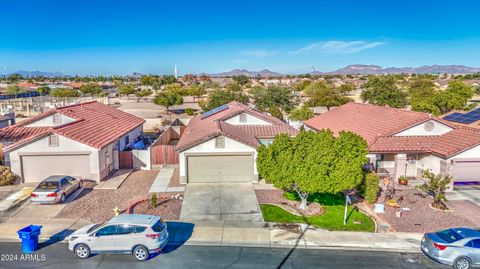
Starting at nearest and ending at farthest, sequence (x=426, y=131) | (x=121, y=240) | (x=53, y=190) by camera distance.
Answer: (x=121, y=240) → (x=53, y=190) → (x=426, y=131)

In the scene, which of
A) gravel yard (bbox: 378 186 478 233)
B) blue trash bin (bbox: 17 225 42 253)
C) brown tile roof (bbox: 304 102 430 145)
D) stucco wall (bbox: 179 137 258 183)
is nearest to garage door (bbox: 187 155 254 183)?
stucco wall (bbox: 179 137 258 183)

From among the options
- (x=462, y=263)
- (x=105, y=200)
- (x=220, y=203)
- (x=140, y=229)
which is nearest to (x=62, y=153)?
(x=105, y=200)

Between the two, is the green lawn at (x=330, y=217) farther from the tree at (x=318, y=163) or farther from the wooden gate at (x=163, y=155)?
the wooden gate at (x=163, y=155)

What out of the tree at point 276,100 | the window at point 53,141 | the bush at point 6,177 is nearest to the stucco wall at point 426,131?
the window at point 53,141

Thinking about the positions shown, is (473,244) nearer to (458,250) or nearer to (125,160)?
(458,250)

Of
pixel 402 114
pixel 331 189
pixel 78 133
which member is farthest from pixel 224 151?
pixel 402 114

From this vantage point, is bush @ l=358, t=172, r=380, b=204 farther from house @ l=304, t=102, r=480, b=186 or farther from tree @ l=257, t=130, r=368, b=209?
house @ l=304, t=102, r=480, b=186

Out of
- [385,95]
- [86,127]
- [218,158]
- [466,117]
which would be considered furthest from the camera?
[385,95]
